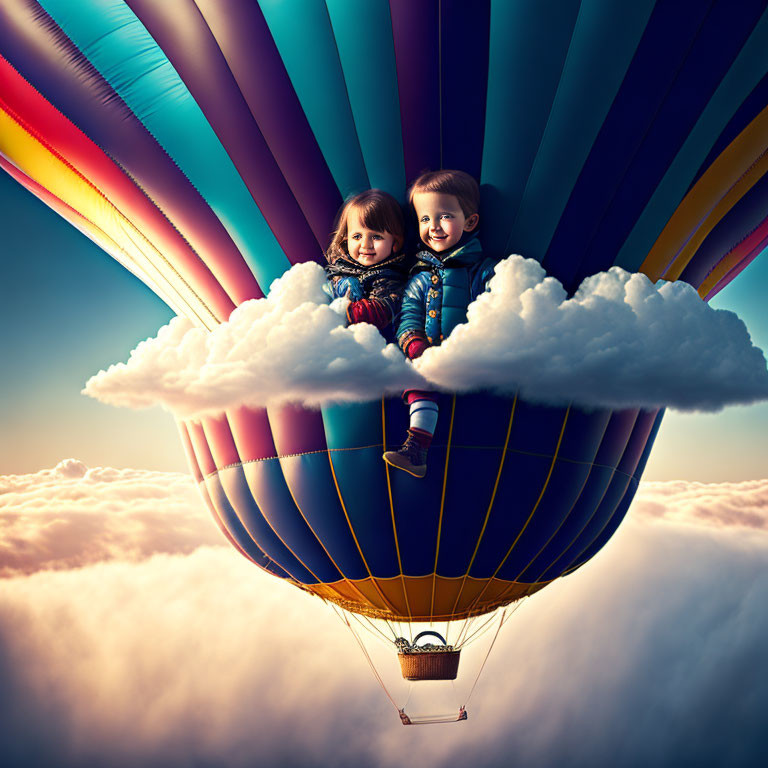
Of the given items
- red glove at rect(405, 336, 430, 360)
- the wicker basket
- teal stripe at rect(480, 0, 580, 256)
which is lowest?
the wicker basket

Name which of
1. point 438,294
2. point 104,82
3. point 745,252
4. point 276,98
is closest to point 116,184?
point 104,82

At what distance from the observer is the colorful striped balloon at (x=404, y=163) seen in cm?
484

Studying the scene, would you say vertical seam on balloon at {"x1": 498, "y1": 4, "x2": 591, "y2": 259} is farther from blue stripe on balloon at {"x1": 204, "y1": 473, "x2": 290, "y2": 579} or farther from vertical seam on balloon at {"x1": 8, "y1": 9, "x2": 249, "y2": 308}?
blue stripe on balloon at {"x1": 204, "y1": 473, "x2": 290, "y2": 579}

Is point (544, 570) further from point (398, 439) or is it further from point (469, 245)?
point (469, 245)

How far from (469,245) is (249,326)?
1.43 metres

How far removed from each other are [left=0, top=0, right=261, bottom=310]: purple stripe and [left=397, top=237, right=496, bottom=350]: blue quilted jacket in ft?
3.88

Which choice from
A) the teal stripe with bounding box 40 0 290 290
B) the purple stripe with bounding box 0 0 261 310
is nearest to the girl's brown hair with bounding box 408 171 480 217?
the teal stripe with bounding box 40 0 290 290

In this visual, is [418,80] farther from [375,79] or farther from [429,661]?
[429,661]

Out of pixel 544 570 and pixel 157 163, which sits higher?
pixel 157 163

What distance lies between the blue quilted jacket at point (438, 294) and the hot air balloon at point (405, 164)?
0.95 feet

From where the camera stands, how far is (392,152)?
4898mm

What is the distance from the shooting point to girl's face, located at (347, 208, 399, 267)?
4.77 meters

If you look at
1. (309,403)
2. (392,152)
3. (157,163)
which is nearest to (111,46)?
(157,163)

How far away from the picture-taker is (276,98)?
16.7 ft
